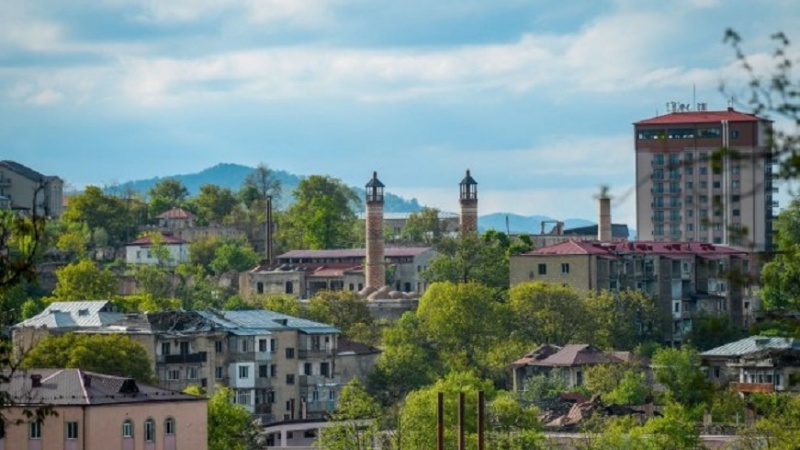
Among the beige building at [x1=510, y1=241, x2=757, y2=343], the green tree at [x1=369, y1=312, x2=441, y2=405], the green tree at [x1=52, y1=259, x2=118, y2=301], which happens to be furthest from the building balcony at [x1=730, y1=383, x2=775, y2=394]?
the green tree at [x1=52, y1=259, x2=118, y2=301]

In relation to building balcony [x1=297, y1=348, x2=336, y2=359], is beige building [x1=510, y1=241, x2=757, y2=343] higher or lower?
higher

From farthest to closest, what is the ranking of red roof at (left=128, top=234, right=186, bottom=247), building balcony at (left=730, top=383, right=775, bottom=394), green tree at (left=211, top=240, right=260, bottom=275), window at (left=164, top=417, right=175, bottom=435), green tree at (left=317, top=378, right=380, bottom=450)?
red roof at (left=128, top=234, right=186, bottom=247) < green tree at (left=211, top=240, right=260, bottom=275) < building balcony at (left=730, top=383, right=775, bottom=394) < green tree at (left=317, top=378, right=380, bottom=450) < window at (left=164, top=417, right=175, bottom=435)

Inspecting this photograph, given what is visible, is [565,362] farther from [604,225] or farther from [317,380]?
[604,225]

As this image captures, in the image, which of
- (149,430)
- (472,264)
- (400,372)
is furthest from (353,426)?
(472,264)

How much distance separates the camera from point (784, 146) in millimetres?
19344

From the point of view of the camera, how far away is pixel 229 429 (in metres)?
84.1

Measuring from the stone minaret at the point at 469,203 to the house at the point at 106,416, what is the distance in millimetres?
79683

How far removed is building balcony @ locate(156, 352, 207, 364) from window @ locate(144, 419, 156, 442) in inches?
1202

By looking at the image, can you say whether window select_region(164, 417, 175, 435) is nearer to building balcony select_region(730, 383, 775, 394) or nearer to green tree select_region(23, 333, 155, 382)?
green tree select_region(23, 333, 155, 382)

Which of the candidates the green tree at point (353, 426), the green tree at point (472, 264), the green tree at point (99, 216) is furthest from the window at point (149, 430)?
the green tree at point (99, 216)

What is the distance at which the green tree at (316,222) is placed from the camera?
187125 mm

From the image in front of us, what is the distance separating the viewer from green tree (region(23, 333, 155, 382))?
92.9m

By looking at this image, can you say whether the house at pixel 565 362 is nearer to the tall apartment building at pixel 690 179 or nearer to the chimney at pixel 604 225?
the chimney at pixel 604 225

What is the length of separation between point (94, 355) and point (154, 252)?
7866 cm
